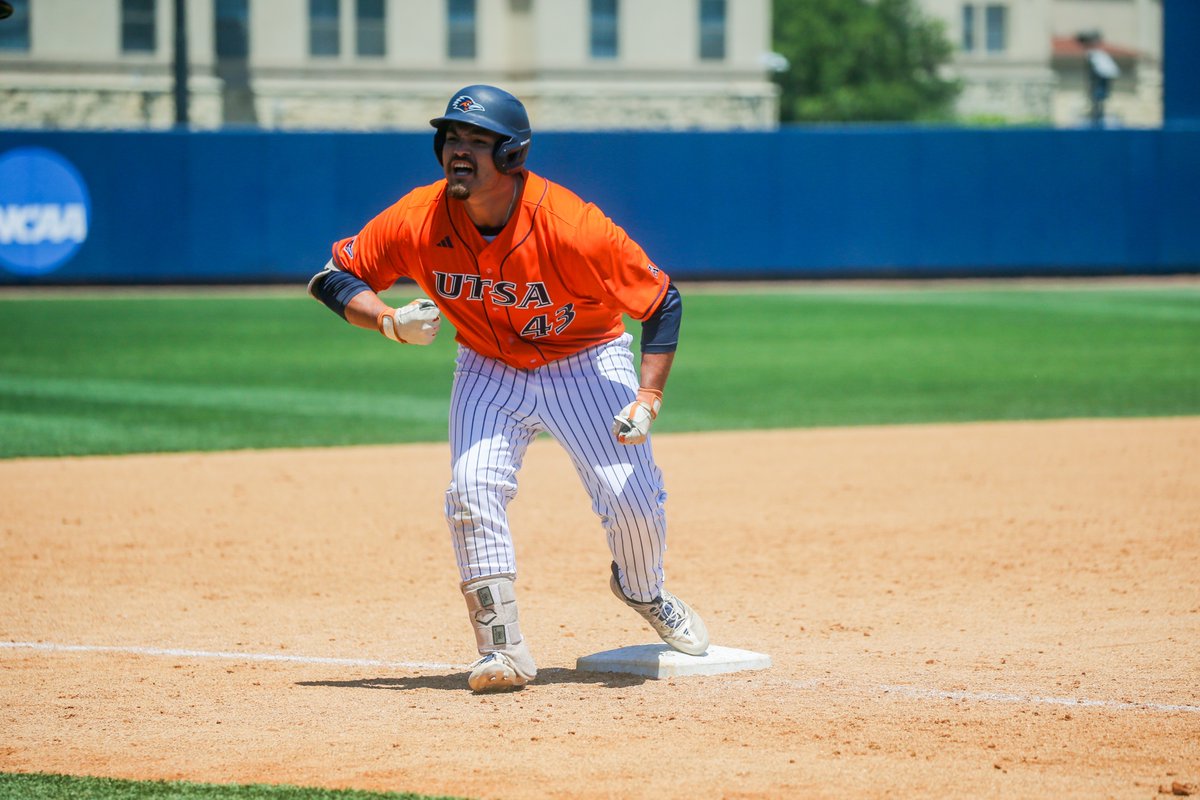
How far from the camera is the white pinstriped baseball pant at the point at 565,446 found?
4875mm

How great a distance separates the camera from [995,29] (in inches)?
2094

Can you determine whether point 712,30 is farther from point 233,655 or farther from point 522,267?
point 522,267

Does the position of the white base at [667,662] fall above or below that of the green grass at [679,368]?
below

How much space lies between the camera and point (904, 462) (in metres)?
9.82

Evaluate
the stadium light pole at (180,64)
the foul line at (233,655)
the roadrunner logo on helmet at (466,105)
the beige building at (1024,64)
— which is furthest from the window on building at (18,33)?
the roadrunner logo on helmet at (466,105)

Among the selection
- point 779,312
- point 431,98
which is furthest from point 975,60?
point 779,312

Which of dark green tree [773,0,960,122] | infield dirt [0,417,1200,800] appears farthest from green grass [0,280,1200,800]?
dark green tree [773,0,960,122]

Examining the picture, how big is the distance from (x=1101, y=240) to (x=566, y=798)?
22.6 metres

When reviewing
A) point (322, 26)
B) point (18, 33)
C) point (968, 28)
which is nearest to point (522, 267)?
point (18, 33)

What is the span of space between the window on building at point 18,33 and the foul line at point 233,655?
3054 cm

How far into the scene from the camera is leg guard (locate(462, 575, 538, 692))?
4875 mm

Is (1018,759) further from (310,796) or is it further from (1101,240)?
(1101,240)

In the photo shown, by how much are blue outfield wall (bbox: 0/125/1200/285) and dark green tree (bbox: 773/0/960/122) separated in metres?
25.3

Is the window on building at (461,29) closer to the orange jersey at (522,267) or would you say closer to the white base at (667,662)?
the orange jersey at (522,267)
